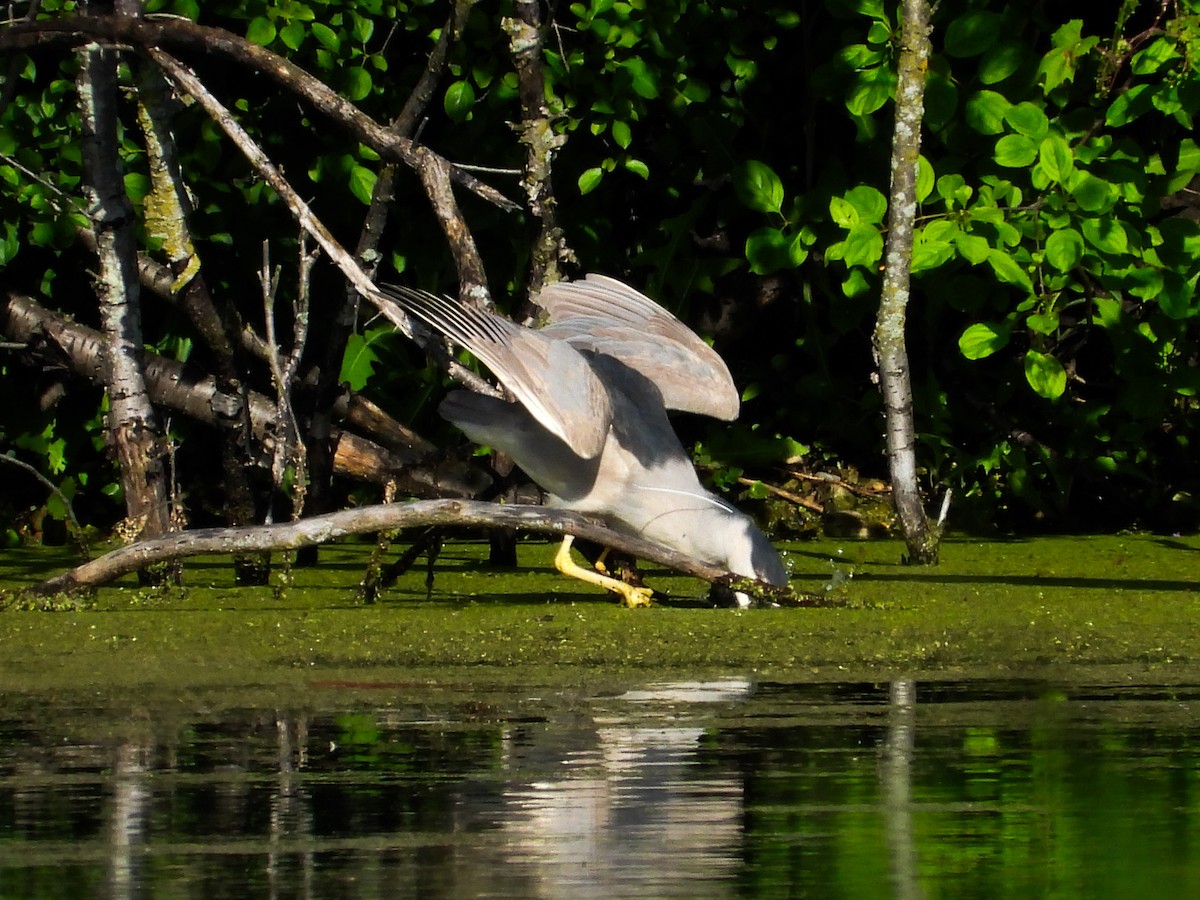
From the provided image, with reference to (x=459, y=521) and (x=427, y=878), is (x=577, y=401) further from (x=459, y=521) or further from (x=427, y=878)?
(x=427, y=878)

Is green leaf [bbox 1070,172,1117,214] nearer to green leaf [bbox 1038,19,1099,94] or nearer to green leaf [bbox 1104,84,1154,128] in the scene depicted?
green leaf [bbox 1104,84,1154,128]

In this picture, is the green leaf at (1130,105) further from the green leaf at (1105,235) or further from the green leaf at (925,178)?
the green leaf at (925,178)

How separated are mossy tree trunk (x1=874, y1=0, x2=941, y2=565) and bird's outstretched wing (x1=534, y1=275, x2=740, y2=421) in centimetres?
63

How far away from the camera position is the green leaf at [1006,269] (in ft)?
27.7

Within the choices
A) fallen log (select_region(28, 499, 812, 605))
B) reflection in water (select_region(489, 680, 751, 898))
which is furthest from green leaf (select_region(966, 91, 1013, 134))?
reflection in water (select_region(489, 680, 751, 898))

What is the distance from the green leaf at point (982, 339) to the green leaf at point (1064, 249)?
37cm

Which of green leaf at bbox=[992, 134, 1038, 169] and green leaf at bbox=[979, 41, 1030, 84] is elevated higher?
green leaf at bbox=[979, 41, 1030, 84]

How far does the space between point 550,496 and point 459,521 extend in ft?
4.00

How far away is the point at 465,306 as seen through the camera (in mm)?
7062

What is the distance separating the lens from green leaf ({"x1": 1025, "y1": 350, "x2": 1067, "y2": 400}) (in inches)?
351

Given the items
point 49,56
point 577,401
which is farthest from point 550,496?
point 49,56

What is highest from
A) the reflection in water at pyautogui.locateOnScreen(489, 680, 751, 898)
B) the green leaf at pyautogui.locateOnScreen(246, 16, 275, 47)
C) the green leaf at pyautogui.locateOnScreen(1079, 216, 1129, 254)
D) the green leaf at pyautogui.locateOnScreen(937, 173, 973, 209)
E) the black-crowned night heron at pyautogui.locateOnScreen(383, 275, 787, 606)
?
Result: the green leaf at pyautogui.locateOnScreen(246, 16, 275, 47)

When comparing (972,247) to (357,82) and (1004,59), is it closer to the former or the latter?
(1004,59)

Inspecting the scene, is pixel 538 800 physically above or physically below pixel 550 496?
below
